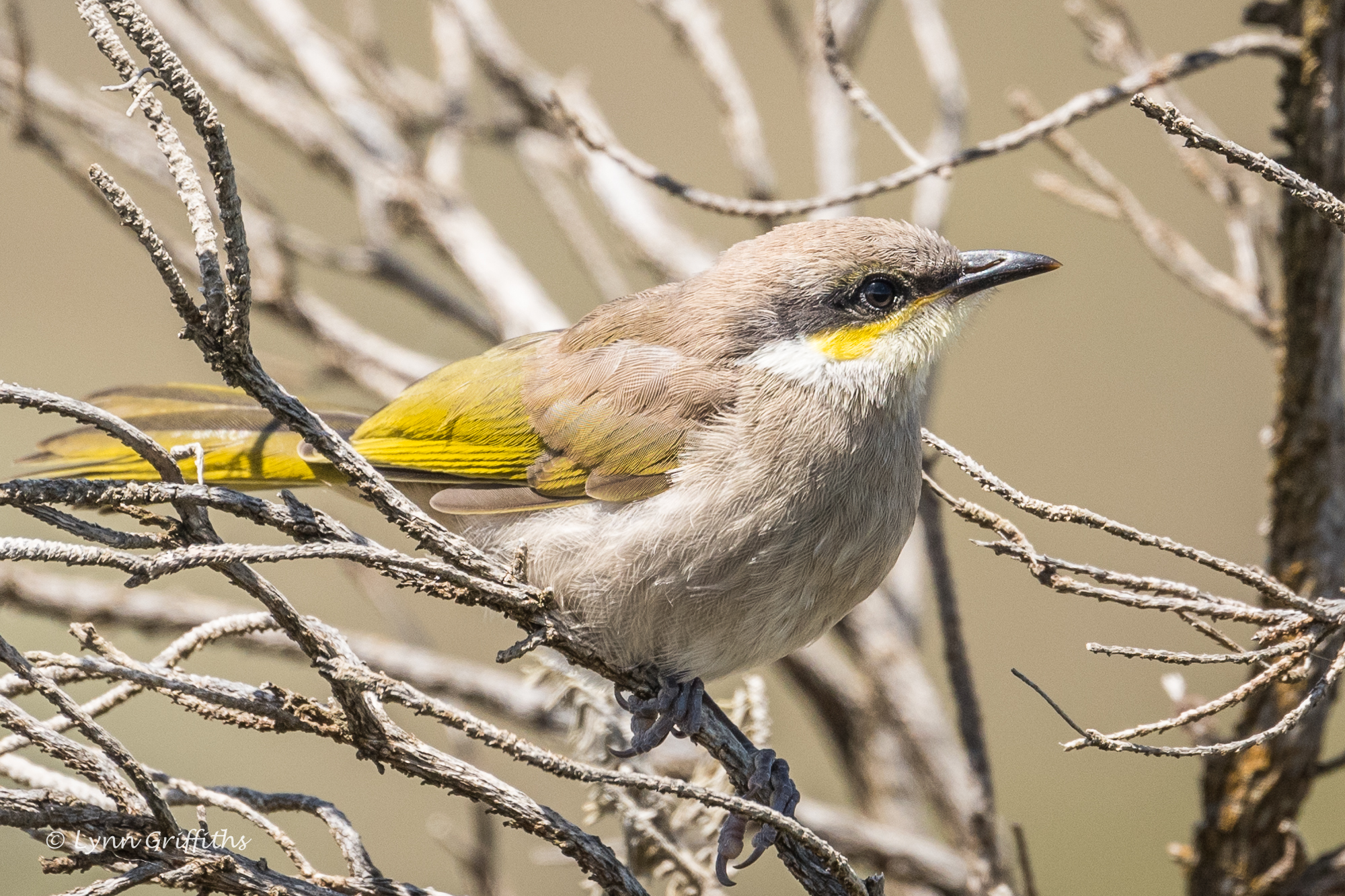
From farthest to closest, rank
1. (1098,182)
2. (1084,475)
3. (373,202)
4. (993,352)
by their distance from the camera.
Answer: (993,352)
(1084,475)
(373,202)
(1098,182)

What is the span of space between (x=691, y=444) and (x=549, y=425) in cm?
40

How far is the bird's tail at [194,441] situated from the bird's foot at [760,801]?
4.08ft

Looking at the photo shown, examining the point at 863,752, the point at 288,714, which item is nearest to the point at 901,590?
the point at 863,752

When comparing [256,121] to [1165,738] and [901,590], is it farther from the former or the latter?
[1165,738]

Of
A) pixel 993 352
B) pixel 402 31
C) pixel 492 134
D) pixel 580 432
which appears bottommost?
pixel 580 432

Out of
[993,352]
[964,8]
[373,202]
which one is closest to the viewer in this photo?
[373,202]

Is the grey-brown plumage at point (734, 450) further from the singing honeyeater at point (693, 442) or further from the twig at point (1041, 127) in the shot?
the twig at point (1041, 127)

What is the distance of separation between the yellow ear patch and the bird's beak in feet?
0.19

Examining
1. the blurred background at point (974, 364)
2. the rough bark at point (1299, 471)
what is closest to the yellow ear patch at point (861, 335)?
the rough bark at point (1299, 471)

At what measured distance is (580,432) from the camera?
9.57ft

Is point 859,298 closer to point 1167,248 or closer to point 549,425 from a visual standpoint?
point 549,425

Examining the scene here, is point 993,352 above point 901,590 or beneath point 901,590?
above

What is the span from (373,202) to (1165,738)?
4.69 m

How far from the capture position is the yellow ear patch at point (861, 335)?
2924mm
